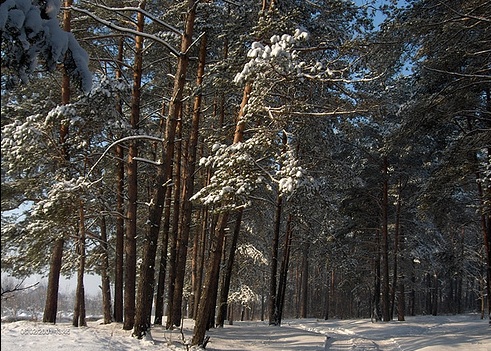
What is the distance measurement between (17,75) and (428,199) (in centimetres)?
1128

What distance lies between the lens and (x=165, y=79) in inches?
599

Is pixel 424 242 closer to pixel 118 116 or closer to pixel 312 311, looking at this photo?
pixel 118 116

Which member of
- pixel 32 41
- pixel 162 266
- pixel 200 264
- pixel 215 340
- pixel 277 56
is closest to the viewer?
pixel 32 41

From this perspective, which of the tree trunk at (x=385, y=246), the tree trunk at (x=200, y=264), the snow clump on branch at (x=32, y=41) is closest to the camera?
the snow clump on branch at (x=32, y=41)

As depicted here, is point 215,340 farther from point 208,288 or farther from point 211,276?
point 211,276

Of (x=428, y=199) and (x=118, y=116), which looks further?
(x=428, y=199)

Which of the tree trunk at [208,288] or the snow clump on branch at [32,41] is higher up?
the snow clump on branch at [32,41]

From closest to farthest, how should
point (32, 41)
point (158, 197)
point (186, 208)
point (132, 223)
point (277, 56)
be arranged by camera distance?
1. point (32, 41)
2. point (277, 56)
3. point (158, 197)
4. point (132, 223)
5. point (186, 208)

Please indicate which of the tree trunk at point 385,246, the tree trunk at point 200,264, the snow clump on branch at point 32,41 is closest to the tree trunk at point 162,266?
the tree trunk at point 200,264

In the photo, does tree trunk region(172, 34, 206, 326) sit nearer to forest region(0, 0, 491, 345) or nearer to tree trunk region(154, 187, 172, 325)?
forest region(0, 0, 491, 345)

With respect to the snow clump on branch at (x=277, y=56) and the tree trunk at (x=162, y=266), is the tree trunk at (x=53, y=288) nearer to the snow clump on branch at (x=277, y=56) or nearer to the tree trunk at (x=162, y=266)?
the tree trunk at (x=162, y=266)

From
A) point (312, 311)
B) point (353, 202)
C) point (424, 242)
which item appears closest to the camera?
point (353, 202)

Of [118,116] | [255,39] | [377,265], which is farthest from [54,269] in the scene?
[377,265]

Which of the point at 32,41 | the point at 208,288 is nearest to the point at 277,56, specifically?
the point at 32,41
